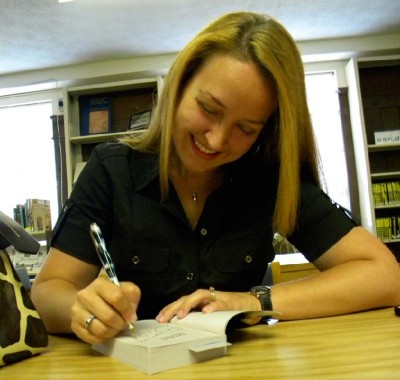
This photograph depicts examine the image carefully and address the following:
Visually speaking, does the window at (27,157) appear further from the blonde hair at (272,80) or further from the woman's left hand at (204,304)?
the woman's left hand at (204,304)

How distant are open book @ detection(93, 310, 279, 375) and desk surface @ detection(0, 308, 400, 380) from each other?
0.04 feet

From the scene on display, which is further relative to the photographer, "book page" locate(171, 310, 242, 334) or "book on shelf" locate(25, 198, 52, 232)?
"book on shelf" locate(25, 198, 52, 232)

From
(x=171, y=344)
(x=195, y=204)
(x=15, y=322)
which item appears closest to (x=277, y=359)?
(x=171, y=344)

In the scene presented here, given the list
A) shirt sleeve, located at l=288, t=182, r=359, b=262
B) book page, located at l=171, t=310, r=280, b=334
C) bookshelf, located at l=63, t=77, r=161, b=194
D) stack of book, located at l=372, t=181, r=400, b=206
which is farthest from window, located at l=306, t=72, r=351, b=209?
book page, located at l=171, t=310, r=280, b=334

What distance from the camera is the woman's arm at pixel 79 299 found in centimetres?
62

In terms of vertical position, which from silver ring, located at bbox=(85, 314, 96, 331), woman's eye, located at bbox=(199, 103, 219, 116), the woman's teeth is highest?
woman's eye, located at bbox=(199, 103, 219, 116)

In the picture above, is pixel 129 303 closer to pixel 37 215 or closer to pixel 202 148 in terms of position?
pixel 202 148

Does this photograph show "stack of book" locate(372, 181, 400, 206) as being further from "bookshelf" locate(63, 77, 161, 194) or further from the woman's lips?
the woman's lips

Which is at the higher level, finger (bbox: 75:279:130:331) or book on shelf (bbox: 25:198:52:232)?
book on shelf (bbox: 25:198:52:232)

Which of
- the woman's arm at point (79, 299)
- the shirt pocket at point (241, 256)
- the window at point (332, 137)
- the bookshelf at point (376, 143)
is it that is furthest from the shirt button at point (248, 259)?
the window at point (332, 137)

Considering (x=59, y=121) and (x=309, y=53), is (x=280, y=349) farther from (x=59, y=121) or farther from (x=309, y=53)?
(x=59, y=121)

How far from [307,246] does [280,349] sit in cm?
53

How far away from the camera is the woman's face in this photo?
2.98 feet

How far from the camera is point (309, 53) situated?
428cm
